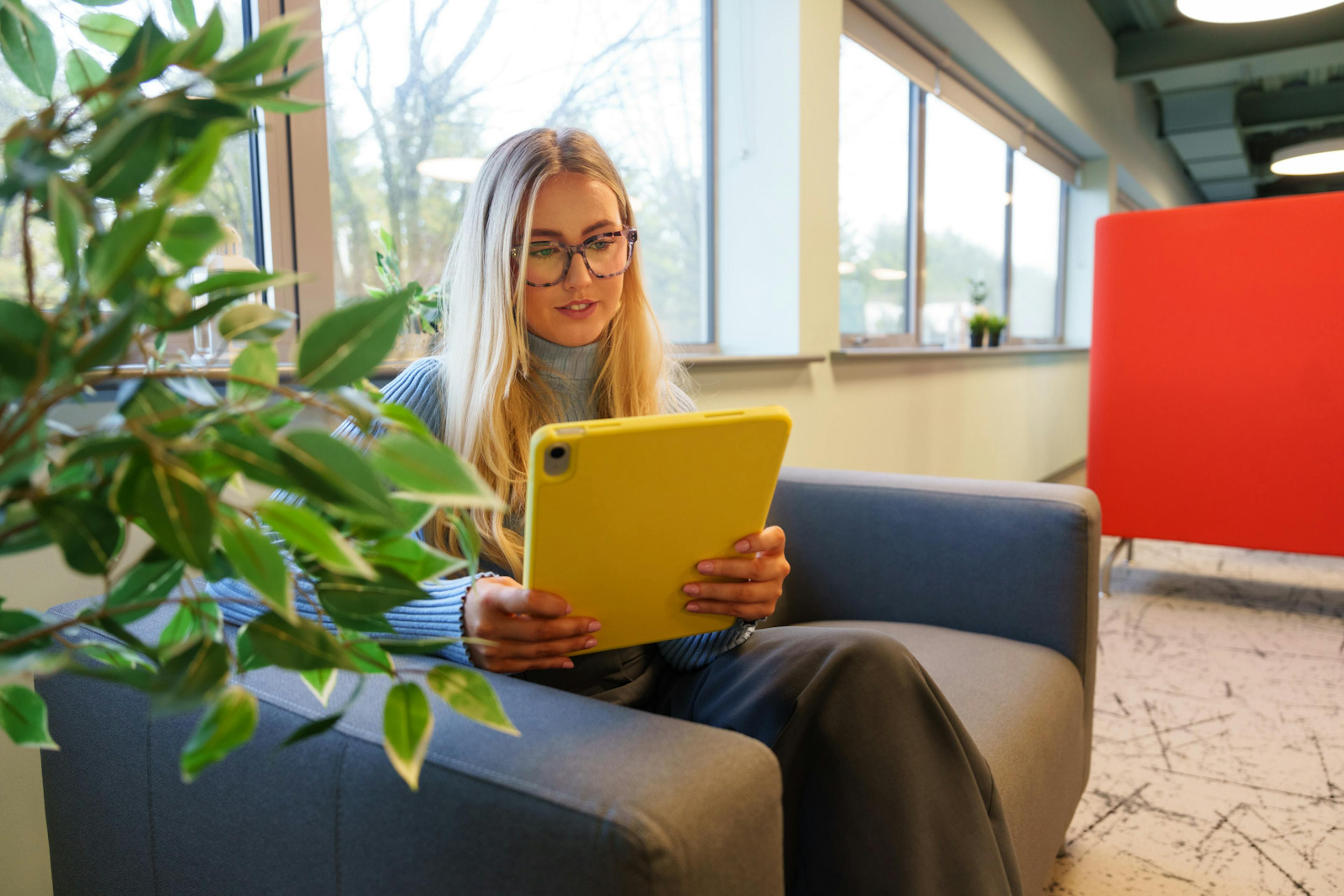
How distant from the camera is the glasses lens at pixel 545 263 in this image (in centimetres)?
112

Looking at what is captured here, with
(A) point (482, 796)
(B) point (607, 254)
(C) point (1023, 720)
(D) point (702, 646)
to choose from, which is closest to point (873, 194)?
(B) point (607, 254)

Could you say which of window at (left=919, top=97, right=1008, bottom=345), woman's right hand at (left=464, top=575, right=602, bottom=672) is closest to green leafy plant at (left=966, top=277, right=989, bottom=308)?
window at (left=919, top=97, right=1008, bottom=345)

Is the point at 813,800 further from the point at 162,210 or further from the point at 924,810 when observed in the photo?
the point at 162,210

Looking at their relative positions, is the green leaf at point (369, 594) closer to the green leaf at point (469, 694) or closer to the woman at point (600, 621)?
the green leaf at point (469, 694)

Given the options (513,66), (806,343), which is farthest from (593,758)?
(806,343)

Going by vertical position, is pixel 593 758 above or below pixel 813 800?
above

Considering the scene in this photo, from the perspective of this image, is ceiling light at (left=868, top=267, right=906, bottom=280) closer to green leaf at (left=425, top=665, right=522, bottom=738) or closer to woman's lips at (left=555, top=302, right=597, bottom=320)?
woman's lips at (left=555, top=302, right=597, bottom=320)

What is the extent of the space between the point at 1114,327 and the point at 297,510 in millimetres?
3091

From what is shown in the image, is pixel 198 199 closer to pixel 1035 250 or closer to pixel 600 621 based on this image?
pixel 600 621

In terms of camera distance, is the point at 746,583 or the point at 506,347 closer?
the point at 746,583

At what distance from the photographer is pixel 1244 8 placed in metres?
3.28

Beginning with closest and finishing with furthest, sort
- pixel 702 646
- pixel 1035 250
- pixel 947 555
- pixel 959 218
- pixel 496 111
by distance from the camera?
pixel 702 646, pixel 947 555, pixel 496 111, pixel 959 218, pixel 1035 250

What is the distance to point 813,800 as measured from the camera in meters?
0.86

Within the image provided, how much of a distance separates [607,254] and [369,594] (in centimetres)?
83
